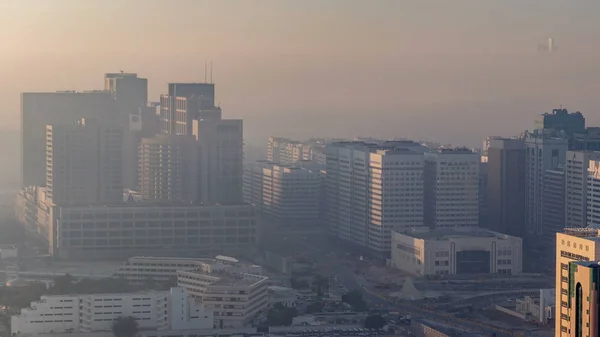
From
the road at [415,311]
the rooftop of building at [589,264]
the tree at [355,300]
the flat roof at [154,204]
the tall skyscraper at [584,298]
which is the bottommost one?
the road at [415,311]

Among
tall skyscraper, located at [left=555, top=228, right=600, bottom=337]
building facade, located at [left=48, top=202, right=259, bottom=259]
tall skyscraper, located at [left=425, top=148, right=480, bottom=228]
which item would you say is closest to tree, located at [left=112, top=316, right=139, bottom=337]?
building facade, located at [left=48, top=202, right=259, bottom=259]

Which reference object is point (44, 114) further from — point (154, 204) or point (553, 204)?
point (553, 204)

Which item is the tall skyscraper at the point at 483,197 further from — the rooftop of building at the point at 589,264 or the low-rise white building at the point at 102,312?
the rooftop of building at the point at 589,264

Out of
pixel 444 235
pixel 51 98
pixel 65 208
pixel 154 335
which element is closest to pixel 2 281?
pixel 65 208

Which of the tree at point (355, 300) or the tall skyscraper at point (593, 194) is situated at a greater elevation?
the tall skyscraper at point (593, 194)

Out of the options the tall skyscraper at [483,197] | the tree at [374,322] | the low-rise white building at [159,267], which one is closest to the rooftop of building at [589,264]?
the tree at [374,322]
